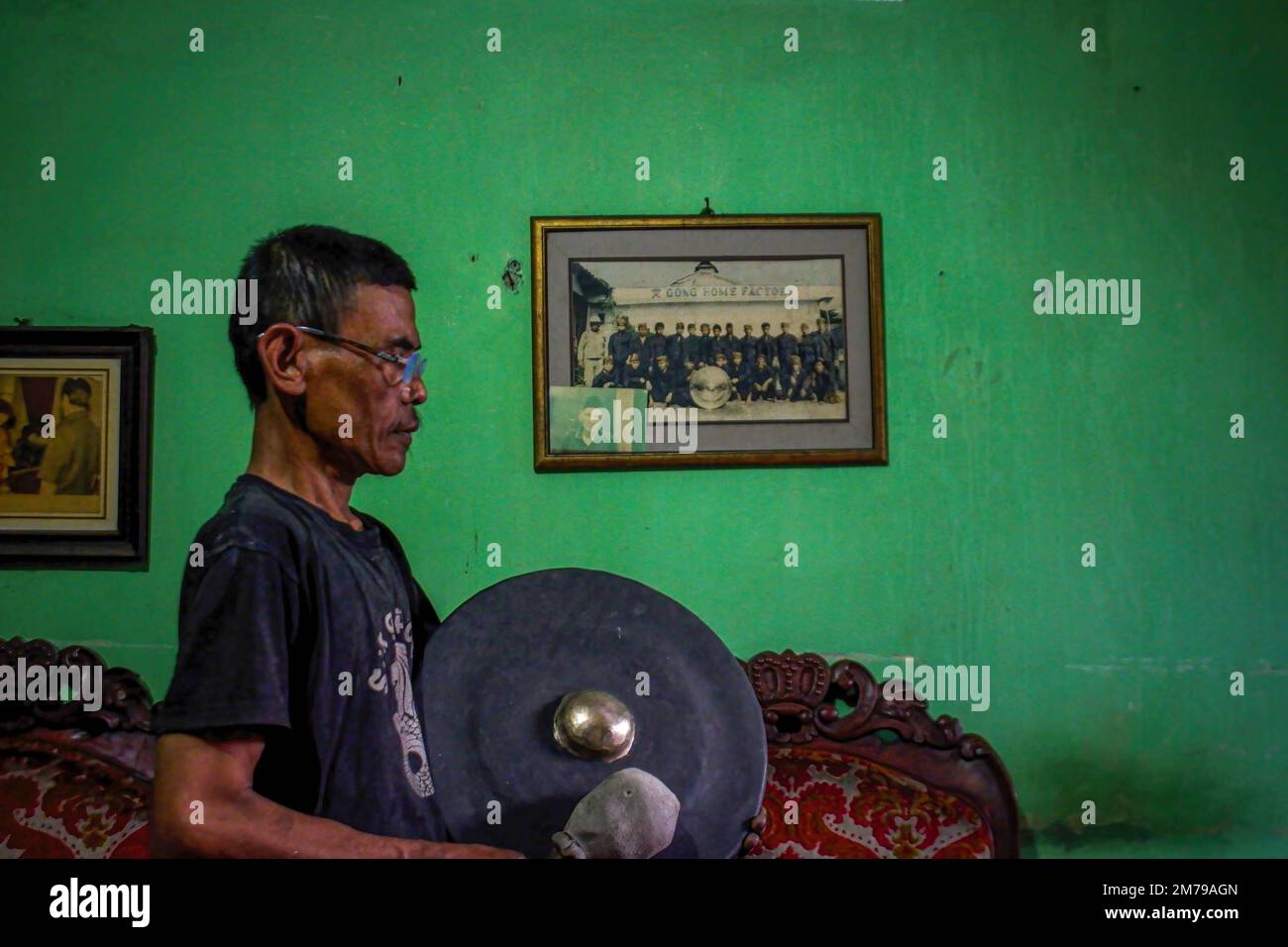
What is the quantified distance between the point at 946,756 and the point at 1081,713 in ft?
0.93

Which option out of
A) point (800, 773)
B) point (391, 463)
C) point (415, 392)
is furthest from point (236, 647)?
point (800, 773)

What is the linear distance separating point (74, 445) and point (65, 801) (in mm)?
657

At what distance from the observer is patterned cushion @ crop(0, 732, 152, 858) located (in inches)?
90.3

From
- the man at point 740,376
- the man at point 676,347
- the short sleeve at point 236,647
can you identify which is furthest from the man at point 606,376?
the short sleeve at point 236,647

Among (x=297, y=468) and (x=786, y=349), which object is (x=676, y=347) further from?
(x=297, y=468)

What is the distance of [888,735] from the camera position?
239cm

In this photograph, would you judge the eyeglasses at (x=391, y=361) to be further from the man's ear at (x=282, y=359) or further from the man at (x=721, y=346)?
the man at (x=721, y=346)

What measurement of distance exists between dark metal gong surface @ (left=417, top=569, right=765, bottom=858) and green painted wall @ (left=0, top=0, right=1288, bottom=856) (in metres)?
0.10

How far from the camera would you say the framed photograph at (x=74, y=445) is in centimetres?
238

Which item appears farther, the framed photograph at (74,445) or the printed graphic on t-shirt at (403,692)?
the framed photograph at (74,445)

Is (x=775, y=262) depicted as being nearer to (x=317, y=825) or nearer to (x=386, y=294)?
(x=386, y=294)

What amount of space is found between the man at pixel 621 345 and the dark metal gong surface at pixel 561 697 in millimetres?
401

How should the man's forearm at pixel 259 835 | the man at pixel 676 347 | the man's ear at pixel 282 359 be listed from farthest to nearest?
the man at pixel 676 347 < the man's ear at pixel 282 359 < the man's forearm at pixel 259 835
